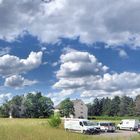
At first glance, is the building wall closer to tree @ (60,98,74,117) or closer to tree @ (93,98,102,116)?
tree @ (93,98,102,116)

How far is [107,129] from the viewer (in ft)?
198

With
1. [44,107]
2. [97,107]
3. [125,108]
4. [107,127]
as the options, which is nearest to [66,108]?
[44,107]

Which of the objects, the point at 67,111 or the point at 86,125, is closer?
the point at 86,125

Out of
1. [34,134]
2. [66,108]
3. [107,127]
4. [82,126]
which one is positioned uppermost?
[66,108]

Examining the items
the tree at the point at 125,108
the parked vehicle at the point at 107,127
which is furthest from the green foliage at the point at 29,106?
the parked vehicle at the point at 107,127

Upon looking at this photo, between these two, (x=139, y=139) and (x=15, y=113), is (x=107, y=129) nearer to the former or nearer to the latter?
(x=139, y=139)

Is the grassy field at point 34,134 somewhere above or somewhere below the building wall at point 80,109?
below

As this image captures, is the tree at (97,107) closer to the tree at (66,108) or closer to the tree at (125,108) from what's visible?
the tree at (125,108)

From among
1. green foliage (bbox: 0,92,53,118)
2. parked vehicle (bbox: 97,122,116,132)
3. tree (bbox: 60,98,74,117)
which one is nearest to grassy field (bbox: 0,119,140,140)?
parked vehicle (bbox: 97,122,116,132)

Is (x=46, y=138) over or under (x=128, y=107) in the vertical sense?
under

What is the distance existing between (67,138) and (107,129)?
110 feet

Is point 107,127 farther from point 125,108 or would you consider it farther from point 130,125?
point 125,108

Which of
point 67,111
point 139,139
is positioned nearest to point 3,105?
point 67,111

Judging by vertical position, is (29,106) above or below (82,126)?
above
